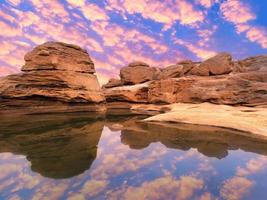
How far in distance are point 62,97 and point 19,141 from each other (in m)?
13.9

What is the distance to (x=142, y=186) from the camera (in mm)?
5848

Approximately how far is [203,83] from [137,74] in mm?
13147

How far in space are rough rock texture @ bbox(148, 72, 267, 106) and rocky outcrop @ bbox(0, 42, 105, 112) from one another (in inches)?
393

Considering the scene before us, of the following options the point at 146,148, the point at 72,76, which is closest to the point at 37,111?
the point at 72,76

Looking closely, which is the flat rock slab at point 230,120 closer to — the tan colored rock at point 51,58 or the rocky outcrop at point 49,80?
the rocky outcrop at point 49,80

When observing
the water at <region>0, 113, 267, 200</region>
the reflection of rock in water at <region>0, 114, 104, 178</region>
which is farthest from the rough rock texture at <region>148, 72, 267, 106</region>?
the reflection of rock in water at <region>0, 114, 104, 178</region>

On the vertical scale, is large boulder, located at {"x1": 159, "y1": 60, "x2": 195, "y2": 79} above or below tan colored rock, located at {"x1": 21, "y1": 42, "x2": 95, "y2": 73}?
below

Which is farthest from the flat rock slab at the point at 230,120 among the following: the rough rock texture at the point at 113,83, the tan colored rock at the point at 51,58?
the rough rock texture at the point at 113,83

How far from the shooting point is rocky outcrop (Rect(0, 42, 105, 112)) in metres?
23.1

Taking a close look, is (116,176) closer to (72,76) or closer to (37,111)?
(37,111)

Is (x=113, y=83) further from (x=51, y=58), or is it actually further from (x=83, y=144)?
(x=83, y=144)

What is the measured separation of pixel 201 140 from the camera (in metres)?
11.9

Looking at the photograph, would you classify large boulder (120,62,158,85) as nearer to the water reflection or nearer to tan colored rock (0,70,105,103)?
tan colored rock (0,70,105,103)

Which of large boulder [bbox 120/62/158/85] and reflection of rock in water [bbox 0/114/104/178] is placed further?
large boulder [bbox 120/62/158/85]
